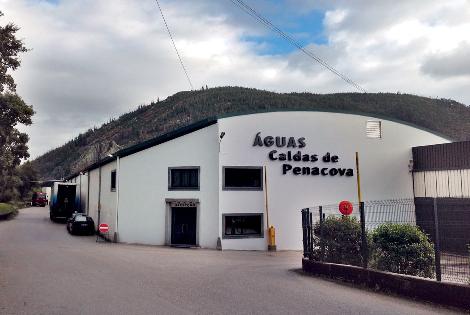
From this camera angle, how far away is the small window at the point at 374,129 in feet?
90.5

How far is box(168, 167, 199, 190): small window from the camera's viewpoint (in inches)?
1003

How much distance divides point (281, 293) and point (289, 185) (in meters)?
15.3

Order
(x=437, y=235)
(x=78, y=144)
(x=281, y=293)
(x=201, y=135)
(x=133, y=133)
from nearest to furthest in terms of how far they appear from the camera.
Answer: (x=437, y=235) → (x=281, y=293) → (x=201, y=135) → (x=133, y=133) → (x=78, y=144)

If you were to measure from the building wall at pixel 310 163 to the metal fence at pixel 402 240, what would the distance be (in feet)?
30.9

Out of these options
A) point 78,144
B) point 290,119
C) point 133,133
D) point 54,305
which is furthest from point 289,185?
point 78,144

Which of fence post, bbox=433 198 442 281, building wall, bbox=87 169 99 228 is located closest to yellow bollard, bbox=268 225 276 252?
building wall, bbox=87 169 99 228

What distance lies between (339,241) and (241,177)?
1195cm

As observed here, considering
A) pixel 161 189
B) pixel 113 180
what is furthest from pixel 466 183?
pixel 113 180

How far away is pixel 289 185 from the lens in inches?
1025

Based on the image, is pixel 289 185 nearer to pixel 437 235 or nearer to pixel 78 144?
pixel 437 235

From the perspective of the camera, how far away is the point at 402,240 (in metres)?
11.7

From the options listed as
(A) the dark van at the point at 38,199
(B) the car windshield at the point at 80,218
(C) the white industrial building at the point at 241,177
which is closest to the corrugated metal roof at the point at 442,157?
(C) the white industrial building at the point at 241,177

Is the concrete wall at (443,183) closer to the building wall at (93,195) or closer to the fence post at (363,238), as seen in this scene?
the fence post at (363,238)

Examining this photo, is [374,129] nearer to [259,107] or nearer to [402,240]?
[402,240]
